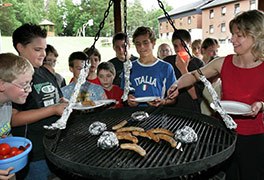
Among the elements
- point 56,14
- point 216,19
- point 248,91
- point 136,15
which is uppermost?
point 56,14

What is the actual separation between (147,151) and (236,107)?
0.84 meters

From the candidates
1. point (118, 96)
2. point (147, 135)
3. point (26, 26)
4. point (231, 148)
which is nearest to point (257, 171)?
point (231, 148)

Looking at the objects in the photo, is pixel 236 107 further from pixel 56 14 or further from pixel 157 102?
pixel 56 14

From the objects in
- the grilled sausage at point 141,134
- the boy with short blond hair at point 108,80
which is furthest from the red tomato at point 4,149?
the boy with short blond hair at point 108,80

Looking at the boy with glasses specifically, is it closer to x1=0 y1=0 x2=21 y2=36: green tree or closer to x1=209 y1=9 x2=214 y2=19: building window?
x1=0 y1=0 x2=21 y2=36: green tree

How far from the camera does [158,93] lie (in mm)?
2588

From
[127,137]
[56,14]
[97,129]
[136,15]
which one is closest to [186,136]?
[127,137]

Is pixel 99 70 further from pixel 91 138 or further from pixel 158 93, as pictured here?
pixel 91 138

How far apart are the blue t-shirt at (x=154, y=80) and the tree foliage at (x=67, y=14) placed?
11.8 feet

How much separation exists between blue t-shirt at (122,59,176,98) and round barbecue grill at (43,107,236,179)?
0.35 metres

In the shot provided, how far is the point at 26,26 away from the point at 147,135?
1.38 m

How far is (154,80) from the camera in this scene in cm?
259

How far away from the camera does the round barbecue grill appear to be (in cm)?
119

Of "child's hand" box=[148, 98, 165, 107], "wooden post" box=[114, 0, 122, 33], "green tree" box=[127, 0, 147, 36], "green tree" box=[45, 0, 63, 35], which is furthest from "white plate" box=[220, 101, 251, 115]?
"green tree" box=[45, 0, 63, 35]
